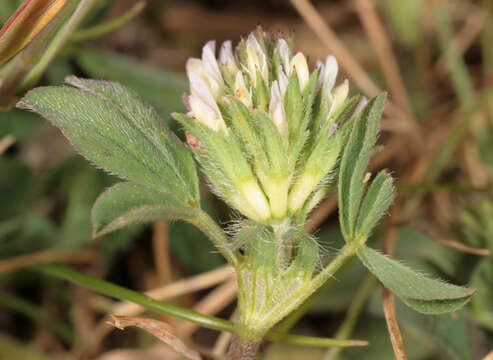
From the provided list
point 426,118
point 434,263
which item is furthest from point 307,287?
point 426,118

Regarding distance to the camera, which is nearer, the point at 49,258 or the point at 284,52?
the point at 284,52

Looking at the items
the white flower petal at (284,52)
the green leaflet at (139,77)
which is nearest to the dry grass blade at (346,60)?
the green leaflet at (139,77)

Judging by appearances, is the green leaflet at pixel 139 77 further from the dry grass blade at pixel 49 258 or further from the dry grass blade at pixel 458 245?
the dry grass blade at pixel 458 245

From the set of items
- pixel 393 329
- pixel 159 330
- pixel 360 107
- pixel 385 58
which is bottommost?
pixel 393 329

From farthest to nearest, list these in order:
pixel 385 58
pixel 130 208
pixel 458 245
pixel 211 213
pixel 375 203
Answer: pixel 385 58 < pixel 211 213 < pixel 458 245 < pixel 375 203 < pixel 130 208

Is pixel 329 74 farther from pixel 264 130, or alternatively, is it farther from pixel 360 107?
pixel 264 130

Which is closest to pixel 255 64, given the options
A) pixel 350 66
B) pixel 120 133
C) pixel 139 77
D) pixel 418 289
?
pixel 120 133
